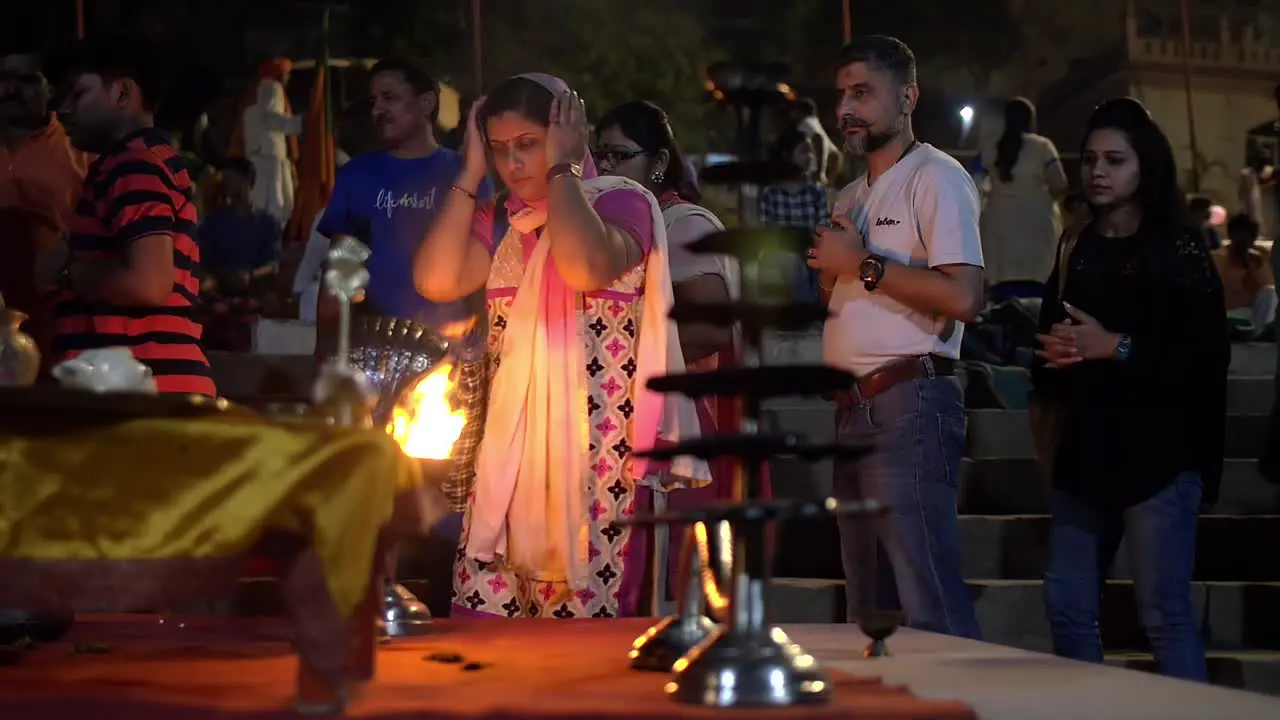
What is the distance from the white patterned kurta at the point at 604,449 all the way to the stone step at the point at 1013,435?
12.9 feet

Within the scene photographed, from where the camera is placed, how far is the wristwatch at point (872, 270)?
3971mm

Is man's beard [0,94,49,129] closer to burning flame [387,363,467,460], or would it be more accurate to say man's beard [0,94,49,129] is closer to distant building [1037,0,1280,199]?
burning flame [387,363,467,460]

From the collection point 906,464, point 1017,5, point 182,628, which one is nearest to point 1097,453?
point 906,464

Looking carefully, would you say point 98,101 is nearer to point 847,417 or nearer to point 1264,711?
point 847,417

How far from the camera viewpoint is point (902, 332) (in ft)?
13.3

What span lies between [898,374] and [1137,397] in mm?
720

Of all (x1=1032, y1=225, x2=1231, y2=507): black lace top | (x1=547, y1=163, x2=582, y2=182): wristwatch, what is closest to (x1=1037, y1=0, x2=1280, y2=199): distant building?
(x1=1032, y1=225, x2=1231, y2=507): black lace top

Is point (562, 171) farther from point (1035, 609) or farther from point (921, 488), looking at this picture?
point (1035, 609)

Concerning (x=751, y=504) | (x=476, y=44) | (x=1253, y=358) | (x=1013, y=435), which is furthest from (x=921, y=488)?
(x=1253, y=358)

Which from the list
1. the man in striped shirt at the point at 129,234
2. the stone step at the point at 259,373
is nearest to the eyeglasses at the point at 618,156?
the man in striped shirt at the point at 129,234

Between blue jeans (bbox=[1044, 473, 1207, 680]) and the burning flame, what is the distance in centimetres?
180

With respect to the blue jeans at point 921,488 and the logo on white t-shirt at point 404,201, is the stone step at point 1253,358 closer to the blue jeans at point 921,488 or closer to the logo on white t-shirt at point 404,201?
the logo on white t-shirt at point 404,201

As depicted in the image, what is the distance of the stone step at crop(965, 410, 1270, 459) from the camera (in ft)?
24.8

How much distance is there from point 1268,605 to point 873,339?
258 cm
